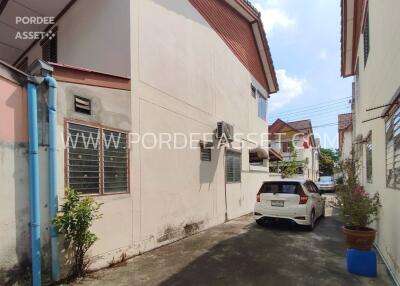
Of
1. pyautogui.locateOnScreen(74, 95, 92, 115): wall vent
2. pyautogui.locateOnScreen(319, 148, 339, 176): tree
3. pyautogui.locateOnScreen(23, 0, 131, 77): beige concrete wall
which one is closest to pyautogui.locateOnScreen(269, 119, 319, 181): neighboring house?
pyautogui.locateOnScreen(319, 148, 339, 176): tree

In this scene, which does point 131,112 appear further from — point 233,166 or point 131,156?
point 233,166

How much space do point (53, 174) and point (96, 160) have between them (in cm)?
93

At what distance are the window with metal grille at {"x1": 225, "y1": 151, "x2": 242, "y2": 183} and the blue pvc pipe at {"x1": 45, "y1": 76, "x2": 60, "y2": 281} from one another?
22.4ft

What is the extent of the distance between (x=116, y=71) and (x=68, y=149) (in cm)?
223

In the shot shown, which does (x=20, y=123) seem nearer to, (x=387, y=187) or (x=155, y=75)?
(x=155, y=75)

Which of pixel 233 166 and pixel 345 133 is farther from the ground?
pixel 345 133

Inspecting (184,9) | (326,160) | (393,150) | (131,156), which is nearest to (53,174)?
(131,156)

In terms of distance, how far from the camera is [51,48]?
8.74 meters

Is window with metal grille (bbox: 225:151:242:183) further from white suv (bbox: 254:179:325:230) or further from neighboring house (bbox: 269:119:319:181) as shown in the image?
neighboring house (bbox: 269:119:319:181)

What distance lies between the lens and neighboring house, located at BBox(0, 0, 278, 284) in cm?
400

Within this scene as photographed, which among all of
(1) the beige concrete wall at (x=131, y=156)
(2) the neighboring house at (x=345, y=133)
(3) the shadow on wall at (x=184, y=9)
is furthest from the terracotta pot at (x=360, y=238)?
(2) the neighboring house at (x=345, y=133)

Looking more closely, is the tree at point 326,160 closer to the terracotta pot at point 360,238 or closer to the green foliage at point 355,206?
the green foliage at point 355,206

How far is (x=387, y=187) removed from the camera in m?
5.03

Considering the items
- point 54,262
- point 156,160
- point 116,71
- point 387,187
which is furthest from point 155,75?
point 387,187
